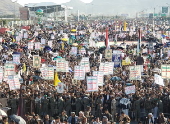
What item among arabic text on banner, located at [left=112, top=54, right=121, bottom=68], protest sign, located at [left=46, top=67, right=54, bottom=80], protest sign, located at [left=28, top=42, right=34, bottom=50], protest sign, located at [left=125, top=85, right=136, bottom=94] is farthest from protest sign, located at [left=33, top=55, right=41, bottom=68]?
protest sign, located at [left=28, top=42, right=34, bottom=50]

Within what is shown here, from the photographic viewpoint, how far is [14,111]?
1842 centimetres

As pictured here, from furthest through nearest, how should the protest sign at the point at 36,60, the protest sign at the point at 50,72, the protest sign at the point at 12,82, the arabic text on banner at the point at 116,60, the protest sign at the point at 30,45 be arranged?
the protest sign at the point at 30,45 → the arabic text on banner at the point at 116,60 → the protest sign at the point at 36,60 → the protest sign at the point at 50,72 → the protest sign at the point at 12,82

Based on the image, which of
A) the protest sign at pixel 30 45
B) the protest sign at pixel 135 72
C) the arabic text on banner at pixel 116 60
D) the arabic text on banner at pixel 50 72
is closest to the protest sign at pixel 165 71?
the protest sign at pixel 135 72

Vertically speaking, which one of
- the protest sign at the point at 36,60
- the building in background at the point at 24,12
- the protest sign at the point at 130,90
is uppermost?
the building in background at the point at 24,12

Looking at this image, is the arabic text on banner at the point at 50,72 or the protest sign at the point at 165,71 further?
the arabic text on banner at the point at 50,72

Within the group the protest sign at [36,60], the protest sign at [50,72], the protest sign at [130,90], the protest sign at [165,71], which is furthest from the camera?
the protest sign at [36,60]

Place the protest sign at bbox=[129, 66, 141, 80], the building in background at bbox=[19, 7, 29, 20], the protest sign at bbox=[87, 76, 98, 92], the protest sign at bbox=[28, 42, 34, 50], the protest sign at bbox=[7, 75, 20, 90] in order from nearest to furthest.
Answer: the protest sign at bbox=[87, 76, 98, 92] → the protest sign at bbox=[7, 75, 20, 90] → the protest sign at bbox=[129, 66, 141, 80] → the protest sign at bbox=[28, 42, 34, 50] → the building in background at bbox=[19, 7, 29, 20]

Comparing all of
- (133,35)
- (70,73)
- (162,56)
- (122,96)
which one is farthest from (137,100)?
(133,35)

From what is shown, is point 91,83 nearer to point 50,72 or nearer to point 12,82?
point 12,82

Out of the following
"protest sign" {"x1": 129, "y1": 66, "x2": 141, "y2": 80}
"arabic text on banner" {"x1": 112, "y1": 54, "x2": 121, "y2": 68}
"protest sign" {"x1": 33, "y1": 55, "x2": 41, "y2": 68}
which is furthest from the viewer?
"arabic text on banner" {"x1": 112, "y1": 54, "x2": 121, "y2": 68}

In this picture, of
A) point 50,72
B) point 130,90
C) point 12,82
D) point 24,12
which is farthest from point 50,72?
point 24,12

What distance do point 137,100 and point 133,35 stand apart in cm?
4347

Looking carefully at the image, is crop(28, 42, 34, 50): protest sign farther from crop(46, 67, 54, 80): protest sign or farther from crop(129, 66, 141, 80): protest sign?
crop(129, 66, 141, 80): protest sign

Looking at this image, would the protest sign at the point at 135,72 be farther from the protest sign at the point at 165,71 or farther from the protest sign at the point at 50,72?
the protest sign at the point at 50,72
